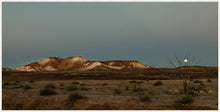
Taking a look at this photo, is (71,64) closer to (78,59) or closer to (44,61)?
(78,59)

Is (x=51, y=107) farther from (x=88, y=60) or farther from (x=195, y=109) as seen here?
(x=88, y=60)

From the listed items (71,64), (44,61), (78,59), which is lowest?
(71,64)

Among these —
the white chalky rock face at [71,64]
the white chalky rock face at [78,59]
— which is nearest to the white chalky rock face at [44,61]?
the white chalky rock face at [71,64]

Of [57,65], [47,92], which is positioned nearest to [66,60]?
[57,65]

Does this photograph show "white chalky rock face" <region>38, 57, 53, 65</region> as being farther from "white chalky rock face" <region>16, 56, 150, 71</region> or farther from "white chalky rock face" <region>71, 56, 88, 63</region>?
"white chalky rock face" <region>71, 56, 88, 63</region>

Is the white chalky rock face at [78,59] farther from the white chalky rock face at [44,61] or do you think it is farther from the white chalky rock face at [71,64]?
the white chalky rock face at [44,61]

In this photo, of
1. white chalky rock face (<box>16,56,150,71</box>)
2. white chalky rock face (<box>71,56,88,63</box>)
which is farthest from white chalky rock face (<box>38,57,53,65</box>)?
white chalky rock face (<box>71,56,88,63</box>)

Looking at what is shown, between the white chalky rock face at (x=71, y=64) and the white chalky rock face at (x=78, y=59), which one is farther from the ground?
the white chalky rock face at (x=78, y=59)

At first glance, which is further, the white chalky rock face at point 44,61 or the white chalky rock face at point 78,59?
the white chalky rock face at point 44,61

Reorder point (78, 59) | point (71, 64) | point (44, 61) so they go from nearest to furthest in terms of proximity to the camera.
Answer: point (71, 64) < point (78, 59) < point (44, 61)

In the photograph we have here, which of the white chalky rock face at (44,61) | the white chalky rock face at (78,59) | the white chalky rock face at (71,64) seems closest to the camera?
the white chalky rock face at (71,64)

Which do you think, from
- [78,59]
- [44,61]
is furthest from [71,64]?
[44,61]
